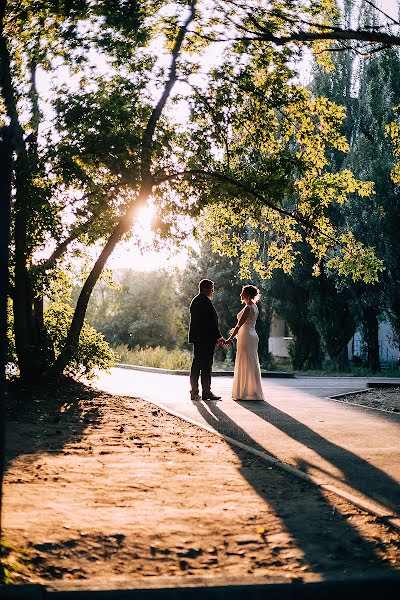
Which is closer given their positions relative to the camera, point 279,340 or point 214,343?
point 214,343

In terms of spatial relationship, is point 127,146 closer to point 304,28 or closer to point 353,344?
point 304,28

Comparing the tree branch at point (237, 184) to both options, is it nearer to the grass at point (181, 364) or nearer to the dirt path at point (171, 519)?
the dirt path at point (171, 519)

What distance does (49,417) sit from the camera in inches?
408

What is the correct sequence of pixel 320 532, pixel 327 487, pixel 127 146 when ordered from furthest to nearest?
1. pixel 127 146
2. pixel 327 487
3. pixel 320 532

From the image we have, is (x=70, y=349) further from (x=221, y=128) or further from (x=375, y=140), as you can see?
(x=375, y=140)

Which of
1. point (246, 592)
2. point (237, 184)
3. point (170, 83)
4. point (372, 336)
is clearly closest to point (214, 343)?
point (237, 184)

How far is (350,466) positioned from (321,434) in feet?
7.50

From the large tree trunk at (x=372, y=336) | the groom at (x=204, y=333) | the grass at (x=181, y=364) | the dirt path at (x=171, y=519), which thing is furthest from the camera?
the large tree trunk at (x=372, y=336)

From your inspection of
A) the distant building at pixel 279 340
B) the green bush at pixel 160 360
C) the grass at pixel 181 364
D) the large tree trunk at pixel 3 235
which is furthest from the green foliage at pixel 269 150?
the distant building at pixel 279 340

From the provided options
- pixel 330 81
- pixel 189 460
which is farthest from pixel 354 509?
pixel 330 81

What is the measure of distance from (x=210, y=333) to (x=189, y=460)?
22.2 ft

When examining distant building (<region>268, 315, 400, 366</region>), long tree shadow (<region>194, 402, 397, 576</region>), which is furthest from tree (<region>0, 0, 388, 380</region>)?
distant building (<region>268, 315, 400, 366</region>)

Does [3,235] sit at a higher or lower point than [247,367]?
higher

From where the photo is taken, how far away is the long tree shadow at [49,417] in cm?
793
